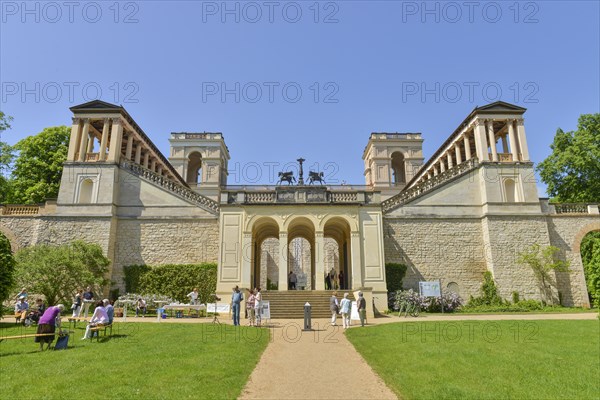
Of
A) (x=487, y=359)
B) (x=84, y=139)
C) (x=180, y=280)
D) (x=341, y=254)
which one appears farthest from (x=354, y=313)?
(x=84, y=139)

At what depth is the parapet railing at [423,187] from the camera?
85.3 feet

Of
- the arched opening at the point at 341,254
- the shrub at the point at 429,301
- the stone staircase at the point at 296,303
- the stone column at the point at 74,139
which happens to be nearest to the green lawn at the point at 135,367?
the stone staircase at the point at 296,303

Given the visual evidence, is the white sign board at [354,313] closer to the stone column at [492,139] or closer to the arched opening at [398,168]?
the stone column at [492,139]

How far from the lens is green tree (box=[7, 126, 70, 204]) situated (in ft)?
98.5

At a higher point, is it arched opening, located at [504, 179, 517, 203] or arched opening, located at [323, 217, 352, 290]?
arched opening, located at [504, 179, 517, 203]

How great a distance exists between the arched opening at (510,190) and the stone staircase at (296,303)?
1473 cm

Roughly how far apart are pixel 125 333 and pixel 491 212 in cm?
Result: 2284

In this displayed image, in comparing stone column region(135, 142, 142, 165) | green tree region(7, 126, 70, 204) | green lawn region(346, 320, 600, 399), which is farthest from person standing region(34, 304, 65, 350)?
green tree region(7, 126, 70, 204)

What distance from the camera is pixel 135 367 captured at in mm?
7926

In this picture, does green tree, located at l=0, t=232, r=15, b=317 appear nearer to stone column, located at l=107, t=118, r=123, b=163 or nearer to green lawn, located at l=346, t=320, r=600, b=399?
stone column, located at l=107, t=118, r=123, b=163

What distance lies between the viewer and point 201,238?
25156mm

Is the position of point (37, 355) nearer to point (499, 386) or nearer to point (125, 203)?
point (499, 386)

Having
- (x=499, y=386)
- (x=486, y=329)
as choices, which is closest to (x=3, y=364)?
(x=499, y=386)

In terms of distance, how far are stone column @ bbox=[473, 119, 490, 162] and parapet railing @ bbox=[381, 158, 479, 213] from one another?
1.82 feet
